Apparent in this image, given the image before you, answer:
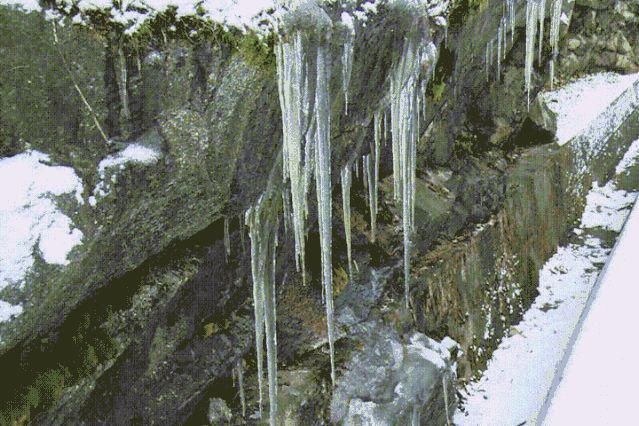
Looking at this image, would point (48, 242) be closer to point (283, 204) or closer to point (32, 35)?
point (32, 35)

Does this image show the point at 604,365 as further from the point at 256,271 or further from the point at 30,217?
the point at 30,217

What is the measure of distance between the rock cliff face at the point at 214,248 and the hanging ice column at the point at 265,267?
13 centimetres

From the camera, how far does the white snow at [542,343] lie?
4.85m

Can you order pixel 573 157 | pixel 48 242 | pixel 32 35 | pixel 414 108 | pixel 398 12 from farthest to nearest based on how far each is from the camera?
pixel 573 157
pixel 414 108
pixel 398 12
pixel 48 242
pixel 32 35

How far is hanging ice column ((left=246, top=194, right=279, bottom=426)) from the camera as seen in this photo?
3.01 metres

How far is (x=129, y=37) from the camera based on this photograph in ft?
7.09

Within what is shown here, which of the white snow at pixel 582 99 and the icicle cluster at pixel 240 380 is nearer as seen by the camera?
the icicle cluster at pixel 240 380

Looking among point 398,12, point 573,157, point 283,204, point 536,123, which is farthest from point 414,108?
point 573,157

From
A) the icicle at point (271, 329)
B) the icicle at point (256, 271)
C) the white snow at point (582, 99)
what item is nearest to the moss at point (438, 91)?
the icicle at point (271, 329)

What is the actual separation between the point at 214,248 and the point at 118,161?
0.93m

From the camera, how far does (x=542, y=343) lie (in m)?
5.71

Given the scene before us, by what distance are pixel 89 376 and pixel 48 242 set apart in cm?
78

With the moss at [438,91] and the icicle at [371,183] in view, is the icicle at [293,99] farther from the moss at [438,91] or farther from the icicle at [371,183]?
the moss at [438,91]

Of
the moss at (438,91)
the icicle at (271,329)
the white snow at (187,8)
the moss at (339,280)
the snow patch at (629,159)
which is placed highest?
the white snow at (187,8)
